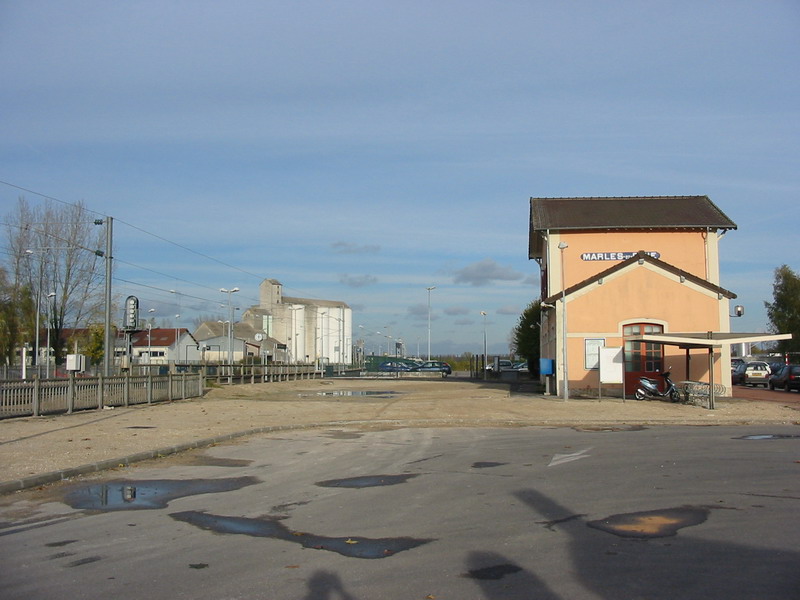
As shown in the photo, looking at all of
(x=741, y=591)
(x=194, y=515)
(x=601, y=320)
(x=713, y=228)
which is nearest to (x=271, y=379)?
(x=601, y=320)

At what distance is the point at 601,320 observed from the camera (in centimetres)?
3647

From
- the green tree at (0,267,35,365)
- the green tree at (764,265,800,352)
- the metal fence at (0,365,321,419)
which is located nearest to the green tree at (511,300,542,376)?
the green tree at (764,265,800,352)

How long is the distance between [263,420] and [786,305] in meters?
74.3

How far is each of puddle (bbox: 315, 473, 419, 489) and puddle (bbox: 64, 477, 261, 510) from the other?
52.1 inches

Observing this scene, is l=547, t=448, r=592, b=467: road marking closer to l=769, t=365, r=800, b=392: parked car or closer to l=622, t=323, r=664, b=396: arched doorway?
l=622, t=323, r=664, b=396: arched doorway

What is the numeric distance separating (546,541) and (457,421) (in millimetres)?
16650

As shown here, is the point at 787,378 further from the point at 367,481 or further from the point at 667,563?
the point at 667,563

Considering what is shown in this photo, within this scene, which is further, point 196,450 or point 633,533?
point 196,450

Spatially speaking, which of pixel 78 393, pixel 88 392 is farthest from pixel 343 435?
pixel 88 392

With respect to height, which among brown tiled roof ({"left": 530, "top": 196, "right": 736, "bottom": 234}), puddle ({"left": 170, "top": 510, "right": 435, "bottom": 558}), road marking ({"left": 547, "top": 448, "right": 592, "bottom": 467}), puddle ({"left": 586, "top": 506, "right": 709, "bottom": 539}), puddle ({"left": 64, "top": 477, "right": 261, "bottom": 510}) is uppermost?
brown tiled roof ({"left": 530, "top": 196, "right": 736, "bottom": 234})

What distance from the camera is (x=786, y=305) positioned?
82.7 m

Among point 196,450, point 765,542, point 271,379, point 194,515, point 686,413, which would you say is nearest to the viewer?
point 765,542

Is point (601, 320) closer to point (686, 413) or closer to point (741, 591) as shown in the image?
point (686, 413)

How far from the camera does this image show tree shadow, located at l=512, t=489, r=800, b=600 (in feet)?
20.6
